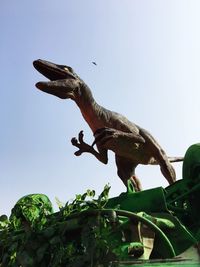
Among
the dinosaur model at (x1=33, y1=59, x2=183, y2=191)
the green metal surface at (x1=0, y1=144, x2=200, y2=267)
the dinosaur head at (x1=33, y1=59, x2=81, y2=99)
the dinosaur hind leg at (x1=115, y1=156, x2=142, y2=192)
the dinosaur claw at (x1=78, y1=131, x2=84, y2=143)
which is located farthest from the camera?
the dinosaur hind leg at (x1=115, y1=156, x2=142, y2=192)

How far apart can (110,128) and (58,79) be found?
116 centimetres

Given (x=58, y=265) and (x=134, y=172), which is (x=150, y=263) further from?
(x=134, y=172)

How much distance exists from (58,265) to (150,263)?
17.4 inches

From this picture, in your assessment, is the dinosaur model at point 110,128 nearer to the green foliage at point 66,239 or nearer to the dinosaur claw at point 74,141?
the dinosaur claw at point 74,141

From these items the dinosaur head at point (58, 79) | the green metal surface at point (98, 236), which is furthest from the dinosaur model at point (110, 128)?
the green metal surface at point (98, 236)

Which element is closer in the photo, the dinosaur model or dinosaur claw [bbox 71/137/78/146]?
the dinosaur model

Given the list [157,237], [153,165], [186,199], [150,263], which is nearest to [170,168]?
[153,165]

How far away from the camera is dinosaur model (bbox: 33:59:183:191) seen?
6727mm

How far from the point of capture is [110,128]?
6.70 meters

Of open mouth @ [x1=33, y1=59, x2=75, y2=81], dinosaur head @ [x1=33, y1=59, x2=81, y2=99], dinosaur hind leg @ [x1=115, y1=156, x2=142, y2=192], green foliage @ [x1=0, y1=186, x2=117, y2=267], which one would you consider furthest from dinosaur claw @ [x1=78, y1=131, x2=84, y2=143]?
green foliage @ [x1=0, y1=186, x2=117, y2=267]

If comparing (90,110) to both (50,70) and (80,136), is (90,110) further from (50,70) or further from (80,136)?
(50,70)

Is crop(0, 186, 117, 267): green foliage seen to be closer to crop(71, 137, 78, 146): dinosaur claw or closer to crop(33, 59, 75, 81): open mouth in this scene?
crop(71, 137, 78, 146): dinosaur claw

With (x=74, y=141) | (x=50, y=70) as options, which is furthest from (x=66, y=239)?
(x=50, y=70)

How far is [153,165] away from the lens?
762 cm
